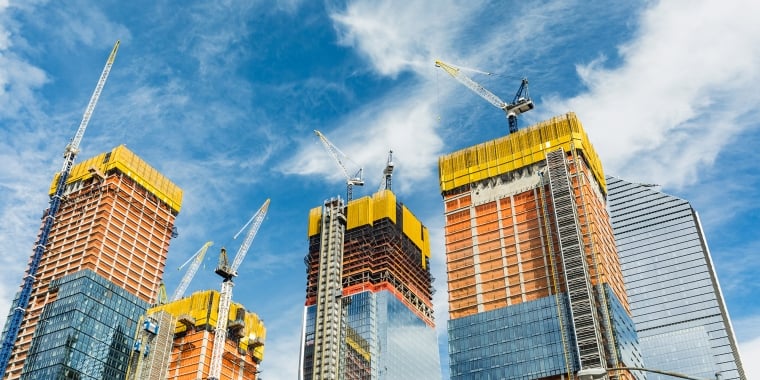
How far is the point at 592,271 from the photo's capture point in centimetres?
17112

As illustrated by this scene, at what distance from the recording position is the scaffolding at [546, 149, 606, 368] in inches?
6255

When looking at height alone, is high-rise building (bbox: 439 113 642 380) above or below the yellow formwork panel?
below

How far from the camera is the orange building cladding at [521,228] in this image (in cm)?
17662

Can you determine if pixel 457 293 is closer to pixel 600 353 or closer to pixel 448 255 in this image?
pixel 448 255

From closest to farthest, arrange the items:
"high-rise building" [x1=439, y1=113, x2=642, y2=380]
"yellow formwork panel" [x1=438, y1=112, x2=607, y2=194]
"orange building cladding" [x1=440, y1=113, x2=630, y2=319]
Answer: "high-rise building" [x1=439, y1=113, x2=642, y2=380], "orange building cladding" [x1=440, y1=113, x2=630, y2=319], "yellow formwork panel" [x1=438, y1=112, x2=607, y2=194]

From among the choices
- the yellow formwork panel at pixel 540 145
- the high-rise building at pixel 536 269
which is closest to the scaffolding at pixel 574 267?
the high-rise building at pixel 536 269

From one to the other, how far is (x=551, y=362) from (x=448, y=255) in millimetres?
41304

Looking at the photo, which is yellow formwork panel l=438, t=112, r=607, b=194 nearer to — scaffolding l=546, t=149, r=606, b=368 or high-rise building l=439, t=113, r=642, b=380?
high-rise building l=439, t=113, r=642, b=380

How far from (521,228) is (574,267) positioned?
64.5 ft

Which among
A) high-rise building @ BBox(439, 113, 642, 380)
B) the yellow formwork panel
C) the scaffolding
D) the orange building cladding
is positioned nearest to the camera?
the scaffolding

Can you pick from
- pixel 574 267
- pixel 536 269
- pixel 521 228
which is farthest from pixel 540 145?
pixel 574 267

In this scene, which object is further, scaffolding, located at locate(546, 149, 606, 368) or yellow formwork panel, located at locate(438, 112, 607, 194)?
yellow formwork panel, located at locate(438, 112, 607, 194)

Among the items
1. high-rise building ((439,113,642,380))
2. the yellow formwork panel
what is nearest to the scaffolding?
high-rise building ((439,113,642,380))

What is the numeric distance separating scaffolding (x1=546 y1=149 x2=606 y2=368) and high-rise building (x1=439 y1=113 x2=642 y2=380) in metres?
0.24
